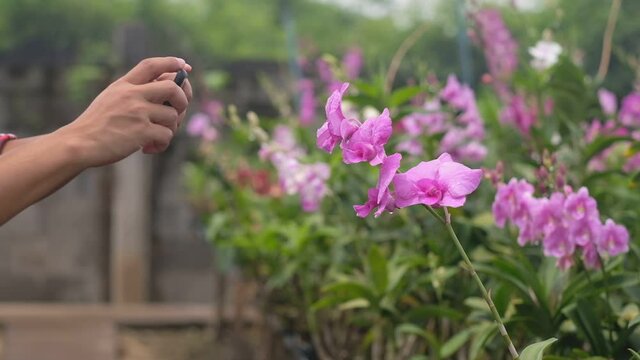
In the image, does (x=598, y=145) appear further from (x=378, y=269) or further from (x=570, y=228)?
(x=570, y=228)

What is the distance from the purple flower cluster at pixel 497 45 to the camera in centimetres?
290

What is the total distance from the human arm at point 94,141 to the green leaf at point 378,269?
1072 millimetres

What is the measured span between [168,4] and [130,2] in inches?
30.1

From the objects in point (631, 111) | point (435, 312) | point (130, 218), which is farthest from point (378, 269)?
point (130, 218)

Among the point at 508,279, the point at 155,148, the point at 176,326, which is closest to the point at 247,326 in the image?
the point at 176,326

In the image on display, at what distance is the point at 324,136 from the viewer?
47.5 inches

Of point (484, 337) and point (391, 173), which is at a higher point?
point (391, 173)

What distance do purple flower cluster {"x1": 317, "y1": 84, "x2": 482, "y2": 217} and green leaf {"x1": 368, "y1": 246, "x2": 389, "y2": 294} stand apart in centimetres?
108

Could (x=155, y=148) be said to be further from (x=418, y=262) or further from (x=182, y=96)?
(x=418, y=262)

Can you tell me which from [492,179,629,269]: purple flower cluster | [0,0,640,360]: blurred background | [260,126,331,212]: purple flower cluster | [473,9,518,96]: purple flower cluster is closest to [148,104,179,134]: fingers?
[492,179,629,269]: purple flower cluster

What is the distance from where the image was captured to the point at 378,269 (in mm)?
2271

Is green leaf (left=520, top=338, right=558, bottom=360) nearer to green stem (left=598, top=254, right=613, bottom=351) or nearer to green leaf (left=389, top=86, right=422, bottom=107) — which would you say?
A: green stem (left=598, top=254, right=613, bottom=351)

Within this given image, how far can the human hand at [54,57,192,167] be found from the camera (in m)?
1.19

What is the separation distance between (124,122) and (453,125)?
5.71 feet
